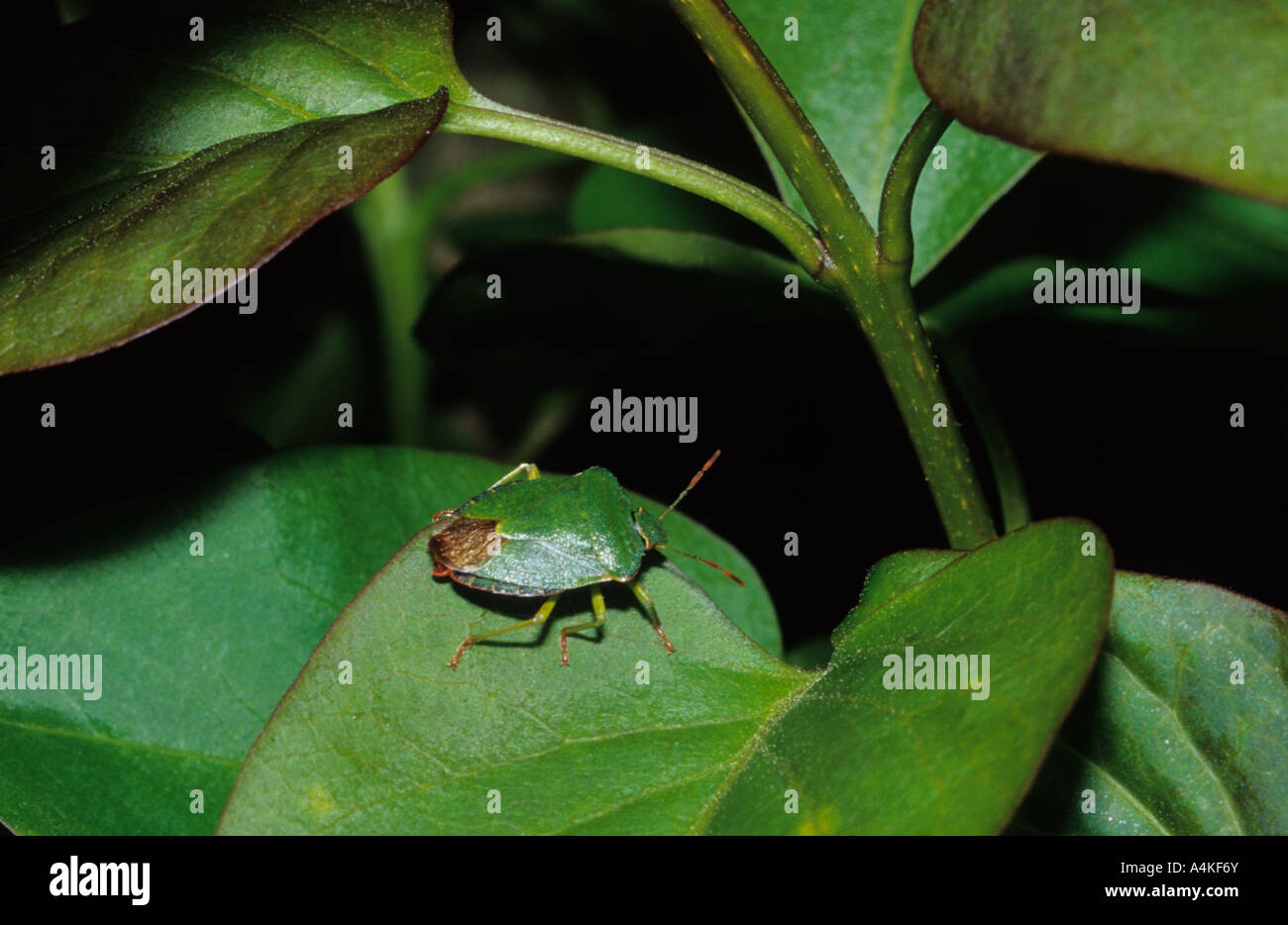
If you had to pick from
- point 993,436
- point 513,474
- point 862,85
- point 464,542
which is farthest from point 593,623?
point 862,85

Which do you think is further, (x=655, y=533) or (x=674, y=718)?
(x=655, y=533)

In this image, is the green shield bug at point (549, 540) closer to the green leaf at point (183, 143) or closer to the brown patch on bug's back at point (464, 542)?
the brown patch on bug's back at point (464, 542)

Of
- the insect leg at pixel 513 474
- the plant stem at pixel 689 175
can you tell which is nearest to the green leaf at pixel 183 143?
the plant stem at pixel 689 175

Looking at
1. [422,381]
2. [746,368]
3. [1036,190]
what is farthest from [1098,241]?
[422,381]

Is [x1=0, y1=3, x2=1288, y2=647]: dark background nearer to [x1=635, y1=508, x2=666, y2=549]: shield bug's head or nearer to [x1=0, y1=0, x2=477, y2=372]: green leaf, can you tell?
[x1=635, y1=508, x2=666, y2=549]: shield bug's head

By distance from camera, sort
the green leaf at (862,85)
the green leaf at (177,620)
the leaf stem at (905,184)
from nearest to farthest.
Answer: the leaf stem at (905,184), the green leaf at (177,620), the green leaf at (862,85)

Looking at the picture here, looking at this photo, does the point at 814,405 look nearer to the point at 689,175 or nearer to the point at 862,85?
the point at 862,85

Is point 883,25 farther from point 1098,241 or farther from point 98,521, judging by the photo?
point 98,521
